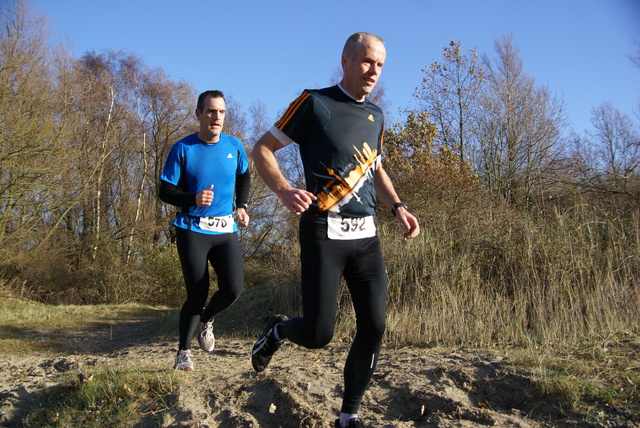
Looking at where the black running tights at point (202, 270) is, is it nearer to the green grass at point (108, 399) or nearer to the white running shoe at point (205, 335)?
the white running shoe at point (205, 335)

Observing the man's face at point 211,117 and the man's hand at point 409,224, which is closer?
the man's hand at point 409,224

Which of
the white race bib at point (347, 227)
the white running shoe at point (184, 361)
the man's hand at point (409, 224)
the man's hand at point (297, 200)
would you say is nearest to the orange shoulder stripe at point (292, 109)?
the man's hand at point (297, 200)

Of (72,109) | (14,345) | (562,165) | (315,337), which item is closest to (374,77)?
(315,337)

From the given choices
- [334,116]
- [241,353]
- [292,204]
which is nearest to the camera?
[292,204]

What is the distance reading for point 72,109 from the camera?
2045 cm

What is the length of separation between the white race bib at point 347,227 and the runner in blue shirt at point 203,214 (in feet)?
4.86

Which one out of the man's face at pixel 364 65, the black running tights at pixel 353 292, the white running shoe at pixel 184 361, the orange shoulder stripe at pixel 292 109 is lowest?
the white running shoe at pixel 184 361

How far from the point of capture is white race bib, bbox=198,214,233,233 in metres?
4.14

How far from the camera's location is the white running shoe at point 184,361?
161 inches

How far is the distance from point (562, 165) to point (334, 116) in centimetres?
1461

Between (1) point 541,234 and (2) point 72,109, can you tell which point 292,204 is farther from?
(2) point 72,109

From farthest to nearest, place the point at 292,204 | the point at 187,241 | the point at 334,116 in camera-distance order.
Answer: the point at 187,241
the point at 334,116
the point at 292,204

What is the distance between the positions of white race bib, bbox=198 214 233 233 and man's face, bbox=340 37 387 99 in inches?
69.0

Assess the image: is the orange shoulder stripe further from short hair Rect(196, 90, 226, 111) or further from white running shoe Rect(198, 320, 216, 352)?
white running shoe Rect(198, 320, 216, 352)
